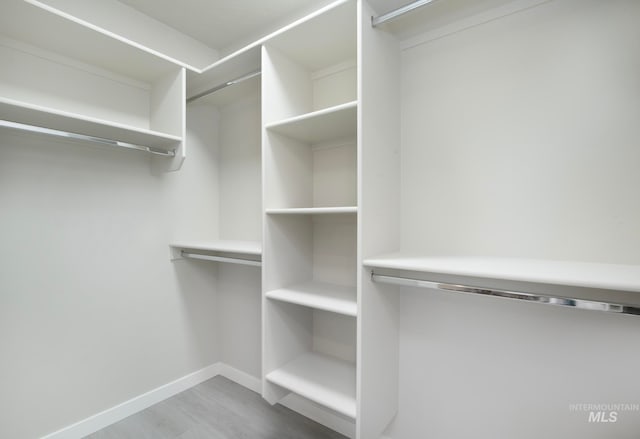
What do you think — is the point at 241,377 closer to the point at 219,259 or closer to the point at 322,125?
the point at 219,259

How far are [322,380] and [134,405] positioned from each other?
141cm

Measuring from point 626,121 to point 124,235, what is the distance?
8.57 feet

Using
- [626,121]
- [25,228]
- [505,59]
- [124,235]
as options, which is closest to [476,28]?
[505,59]

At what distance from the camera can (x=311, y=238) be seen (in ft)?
6.07

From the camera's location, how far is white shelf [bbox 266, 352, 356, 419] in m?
1.32

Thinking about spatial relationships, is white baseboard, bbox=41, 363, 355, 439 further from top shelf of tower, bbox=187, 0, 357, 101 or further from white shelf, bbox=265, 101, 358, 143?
top shelf of tower, bbox=187, 0, 357, 101

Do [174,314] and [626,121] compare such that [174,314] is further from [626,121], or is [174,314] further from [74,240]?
[626,121]

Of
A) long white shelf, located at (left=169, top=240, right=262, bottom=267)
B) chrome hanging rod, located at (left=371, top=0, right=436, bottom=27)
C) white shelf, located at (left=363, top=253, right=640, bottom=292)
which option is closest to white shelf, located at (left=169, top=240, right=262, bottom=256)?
long white shelf, located at (left=169, top=240, right=262, bottom=267)

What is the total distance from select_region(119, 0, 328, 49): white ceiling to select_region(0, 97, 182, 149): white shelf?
0.87 m

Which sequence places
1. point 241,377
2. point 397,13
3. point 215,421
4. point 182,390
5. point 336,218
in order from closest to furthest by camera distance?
1. point 397,13
2. point 336,218
3. point 215,421
4. point 182,390
5. point 241,377

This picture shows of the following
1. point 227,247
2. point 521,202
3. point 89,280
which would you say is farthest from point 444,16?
point 89,280

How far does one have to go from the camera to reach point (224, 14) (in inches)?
75.7

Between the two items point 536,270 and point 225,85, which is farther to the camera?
point 225,85

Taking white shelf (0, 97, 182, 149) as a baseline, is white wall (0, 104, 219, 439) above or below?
below
